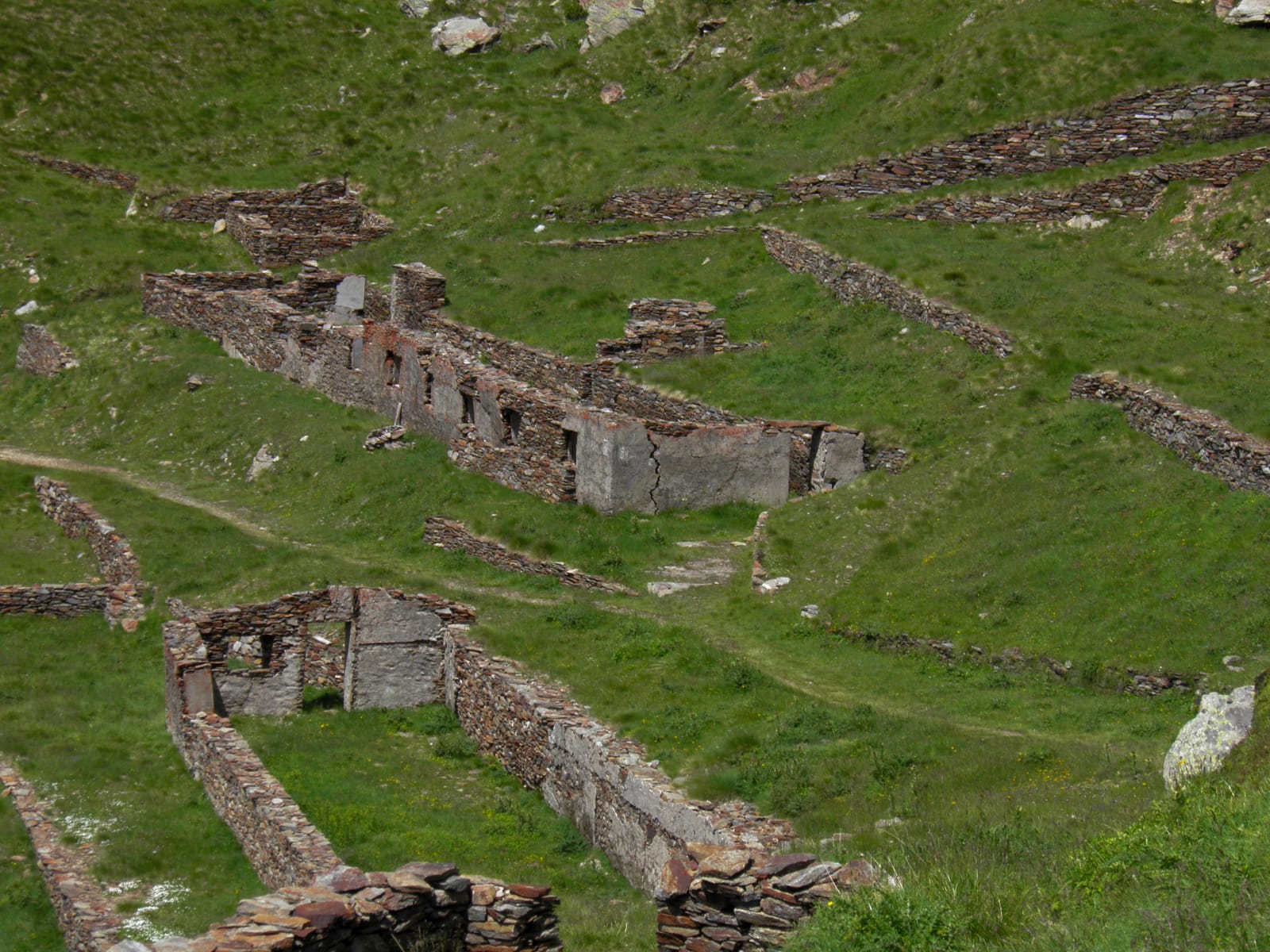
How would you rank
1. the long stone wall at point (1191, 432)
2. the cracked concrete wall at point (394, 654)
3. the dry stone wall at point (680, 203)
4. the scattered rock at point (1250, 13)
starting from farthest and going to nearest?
the dry stone wall at point (680, 203)
the scattered rock at point (1250, 13)
the cracked concrete wall at point (394, 654)
the long stone wall at point (1191, 432)

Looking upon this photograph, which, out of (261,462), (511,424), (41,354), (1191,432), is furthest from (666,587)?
(41,354)

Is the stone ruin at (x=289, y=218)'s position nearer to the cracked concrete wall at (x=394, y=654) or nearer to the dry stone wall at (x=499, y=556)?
the dry stone wall at (x=499, y=556)

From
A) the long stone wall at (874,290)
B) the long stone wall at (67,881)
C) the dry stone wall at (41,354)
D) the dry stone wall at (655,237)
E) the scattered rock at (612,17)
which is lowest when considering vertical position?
the long stone wall at (67,881)

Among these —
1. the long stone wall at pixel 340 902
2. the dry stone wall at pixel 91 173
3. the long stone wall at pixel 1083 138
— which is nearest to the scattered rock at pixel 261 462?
the long stone wall at pixel 1083 138

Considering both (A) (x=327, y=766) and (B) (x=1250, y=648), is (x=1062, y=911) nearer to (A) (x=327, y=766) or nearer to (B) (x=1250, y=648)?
(B) (x=1250, y=648)

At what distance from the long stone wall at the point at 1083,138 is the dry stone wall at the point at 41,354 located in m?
18.3

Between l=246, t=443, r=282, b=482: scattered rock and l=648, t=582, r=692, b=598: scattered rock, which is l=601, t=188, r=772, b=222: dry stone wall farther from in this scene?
l=648, t=582, r=692, b=598: scattered rock

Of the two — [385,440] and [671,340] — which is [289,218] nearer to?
[385,440]

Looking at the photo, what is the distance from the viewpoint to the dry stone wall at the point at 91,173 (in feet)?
170

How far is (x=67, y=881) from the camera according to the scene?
17312 millimetres

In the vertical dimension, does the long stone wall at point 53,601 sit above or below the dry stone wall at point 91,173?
below

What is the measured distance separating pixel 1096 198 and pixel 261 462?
18.3m

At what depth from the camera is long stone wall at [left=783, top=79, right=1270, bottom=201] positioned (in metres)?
38.8

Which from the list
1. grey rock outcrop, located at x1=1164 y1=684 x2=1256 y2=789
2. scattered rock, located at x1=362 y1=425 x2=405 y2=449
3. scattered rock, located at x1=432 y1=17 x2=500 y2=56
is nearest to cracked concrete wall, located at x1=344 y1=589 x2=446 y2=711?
scattered rock, located at x1=362 y1=425 x2=405 y2=449
